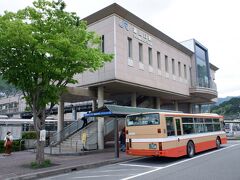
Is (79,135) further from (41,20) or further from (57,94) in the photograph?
(41,20)

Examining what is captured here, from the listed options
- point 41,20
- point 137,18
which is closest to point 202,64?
point 137,18

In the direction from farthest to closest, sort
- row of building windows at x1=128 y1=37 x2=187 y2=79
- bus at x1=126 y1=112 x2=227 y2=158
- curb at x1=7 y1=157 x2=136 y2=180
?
row of building windows at x1=128 y1=37 x2=187 y2=79 < bus at x1=126 y1=112 x2=227 y2=158 < curb at x1=7 y1=157 x2=136 y2=180

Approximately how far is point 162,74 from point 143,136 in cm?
1506

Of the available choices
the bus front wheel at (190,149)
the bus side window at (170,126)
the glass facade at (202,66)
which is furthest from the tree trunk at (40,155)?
the glass facade at (202,66)

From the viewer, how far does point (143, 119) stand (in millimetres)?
14359

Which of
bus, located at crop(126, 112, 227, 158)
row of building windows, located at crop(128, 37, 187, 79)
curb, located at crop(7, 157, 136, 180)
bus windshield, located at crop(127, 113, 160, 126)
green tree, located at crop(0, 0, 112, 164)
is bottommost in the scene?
curb, located at crop(7, 157, 136, 180)

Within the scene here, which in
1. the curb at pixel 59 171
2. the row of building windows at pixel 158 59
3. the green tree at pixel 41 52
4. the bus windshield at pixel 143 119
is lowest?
the curb at pixel 59 171

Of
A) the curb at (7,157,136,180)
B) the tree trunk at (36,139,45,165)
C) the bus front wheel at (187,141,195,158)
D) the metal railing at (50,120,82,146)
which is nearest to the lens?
the curb at (7,157,136,180)

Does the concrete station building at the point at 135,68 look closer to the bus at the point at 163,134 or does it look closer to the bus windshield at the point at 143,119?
the bus windshield at the point at 143,119

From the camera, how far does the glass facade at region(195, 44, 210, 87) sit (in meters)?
34.7

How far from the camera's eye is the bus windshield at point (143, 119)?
13773 mm

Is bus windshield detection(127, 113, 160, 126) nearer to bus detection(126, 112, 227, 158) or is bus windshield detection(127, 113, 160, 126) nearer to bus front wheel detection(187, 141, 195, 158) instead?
bus detection(126, 112, 227, 158)

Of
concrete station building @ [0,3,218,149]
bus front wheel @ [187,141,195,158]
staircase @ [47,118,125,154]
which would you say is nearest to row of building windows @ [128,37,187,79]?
concrete station building @ [0,3,218,149]

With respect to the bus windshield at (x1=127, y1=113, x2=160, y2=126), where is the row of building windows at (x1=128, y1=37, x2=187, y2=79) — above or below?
above
